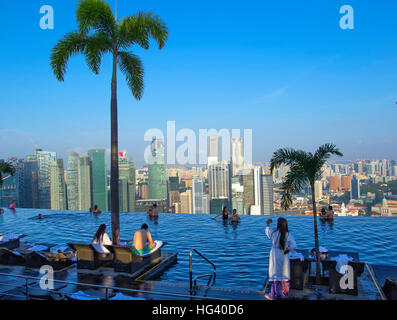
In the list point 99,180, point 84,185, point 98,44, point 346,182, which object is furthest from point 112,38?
point 84,185

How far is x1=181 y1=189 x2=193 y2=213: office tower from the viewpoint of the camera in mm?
64312

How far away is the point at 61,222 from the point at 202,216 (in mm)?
9703

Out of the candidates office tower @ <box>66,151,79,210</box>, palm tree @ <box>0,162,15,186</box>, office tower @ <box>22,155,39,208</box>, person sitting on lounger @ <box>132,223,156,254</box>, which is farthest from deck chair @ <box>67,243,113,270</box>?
office tower @ <box>66,151,79,210</box>

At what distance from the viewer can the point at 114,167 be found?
12.2 m

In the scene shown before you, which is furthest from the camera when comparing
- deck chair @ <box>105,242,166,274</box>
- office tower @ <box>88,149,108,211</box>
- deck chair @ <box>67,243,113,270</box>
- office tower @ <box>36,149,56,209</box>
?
office tower @ <box>88,149,108,211</box>

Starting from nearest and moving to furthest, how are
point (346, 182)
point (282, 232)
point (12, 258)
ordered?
point (282, 232), point (12, 258), point (346, 182)

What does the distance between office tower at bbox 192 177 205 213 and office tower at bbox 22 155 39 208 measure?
41.2 meters

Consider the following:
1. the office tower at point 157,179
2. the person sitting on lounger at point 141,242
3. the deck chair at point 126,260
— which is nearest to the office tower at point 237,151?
the person sitting on lounger at point 141,242

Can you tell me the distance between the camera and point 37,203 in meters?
84.1

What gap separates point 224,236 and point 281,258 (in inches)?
383

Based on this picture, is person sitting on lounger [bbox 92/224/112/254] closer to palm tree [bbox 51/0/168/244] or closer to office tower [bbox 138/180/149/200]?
palm tree [bbox 51/0/168/244]

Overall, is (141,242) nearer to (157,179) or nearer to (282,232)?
(282,232)

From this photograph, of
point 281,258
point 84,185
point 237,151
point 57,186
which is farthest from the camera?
point 84,185
